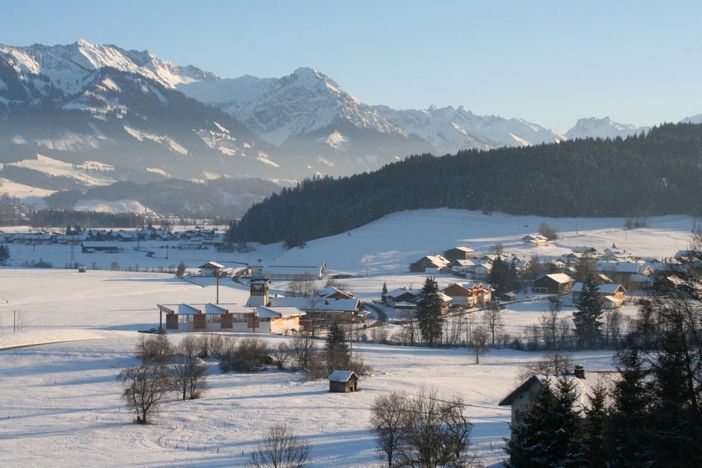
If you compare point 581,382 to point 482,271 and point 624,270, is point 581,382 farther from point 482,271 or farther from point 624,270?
point 482,271

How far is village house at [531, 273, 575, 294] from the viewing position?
219 feet

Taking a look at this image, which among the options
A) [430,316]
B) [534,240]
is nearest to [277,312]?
[430,316]

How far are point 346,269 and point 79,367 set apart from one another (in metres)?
53.7

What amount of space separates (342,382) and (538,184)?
87061 mm

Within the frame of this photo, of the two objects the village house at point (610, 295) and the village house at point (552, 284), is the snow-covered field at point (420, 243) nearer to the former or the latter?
the village house at point (552, 284)

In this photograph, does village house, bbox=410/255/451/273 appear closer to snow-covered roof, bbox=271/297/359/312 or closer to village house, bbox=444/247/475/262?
village house, bbox=444/247/475/262

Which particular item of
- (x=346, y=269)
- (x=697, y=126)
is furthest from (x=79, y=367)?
(x=697, y=126)

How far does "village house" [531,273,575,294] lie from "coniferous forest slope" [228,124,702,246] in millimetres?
43029

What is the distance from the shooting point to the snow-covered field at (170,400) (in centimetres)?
2175

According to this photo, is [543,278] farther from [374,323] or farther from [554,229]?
[554,229]

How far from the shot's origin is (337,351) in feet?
118

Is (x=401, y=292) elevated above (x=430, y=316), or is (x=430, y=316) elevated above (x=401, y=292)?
(x=401, y=292)

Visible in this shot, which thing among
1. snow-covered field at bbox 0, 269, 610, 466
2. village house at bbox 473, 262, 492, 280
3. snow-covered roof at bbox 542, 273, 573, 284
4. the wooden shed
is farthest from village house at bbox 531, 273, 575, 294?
the wooden shed

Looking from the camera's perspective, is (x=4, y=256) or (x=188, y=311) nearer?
(x=188, y=311)
